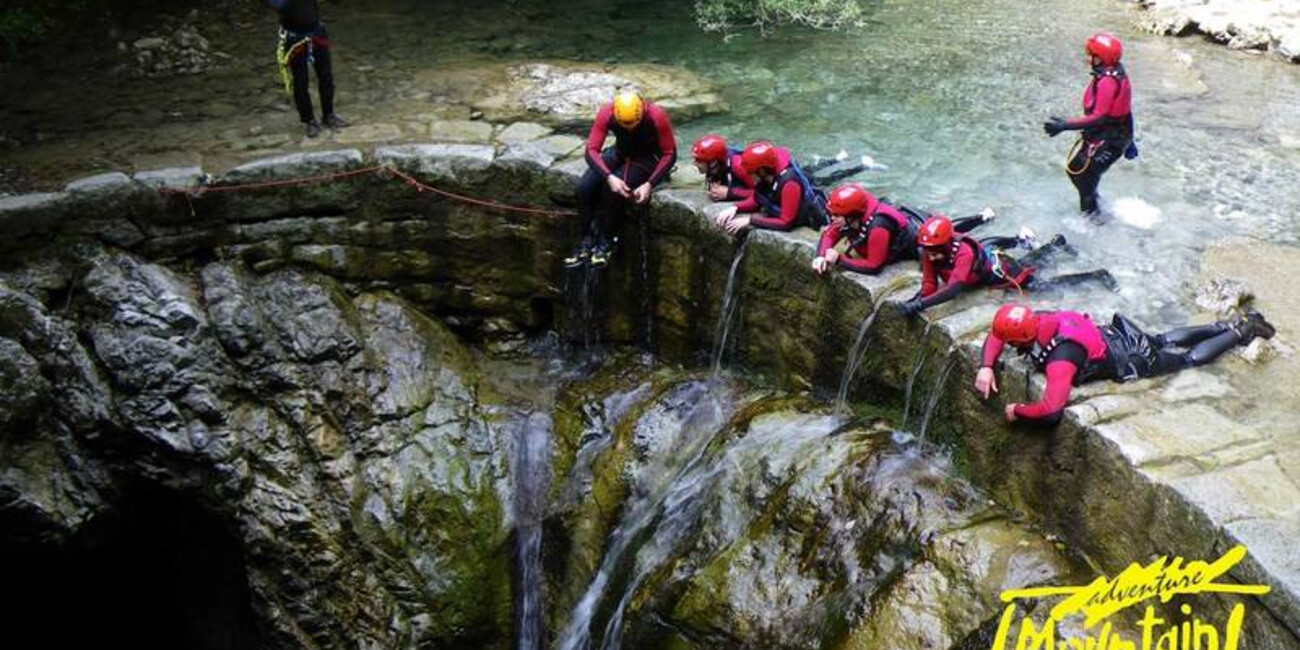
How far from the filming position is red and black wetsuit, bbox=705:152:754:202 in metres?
6.95

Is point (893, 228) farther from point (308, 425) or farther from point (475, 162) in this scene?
point (308, 425)

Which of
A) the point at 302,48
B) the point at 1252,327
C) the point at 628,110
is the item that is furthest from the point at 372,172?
the point at 1252,327

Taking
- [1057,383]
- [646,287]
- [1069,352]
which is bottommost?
[646,287]

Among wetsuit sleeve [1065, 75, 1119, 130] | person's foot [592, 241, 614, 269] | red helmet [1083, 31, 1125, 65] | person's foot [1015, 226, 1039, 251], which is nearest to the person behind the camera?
person's foot [1015, 226, 1039, 251]

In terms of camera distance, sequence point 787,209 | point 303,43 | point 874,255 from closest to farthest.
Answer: point 874,255 → point 787,209 → point 303,43

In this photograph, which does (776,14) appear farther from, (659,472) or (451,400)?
(659,472)

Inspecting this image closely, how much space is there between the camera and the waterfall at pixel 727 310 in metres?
6.96

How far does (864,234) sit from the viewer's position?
247 inches

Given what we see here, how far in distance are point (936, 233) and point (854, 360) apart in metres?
1.06

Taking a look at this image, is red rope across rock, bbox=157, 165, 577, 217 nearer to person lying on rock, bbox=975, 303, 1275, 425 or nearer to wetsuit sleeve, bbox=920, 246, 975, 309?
wetsuit sleeve, bbox=920, 246, 975, 309

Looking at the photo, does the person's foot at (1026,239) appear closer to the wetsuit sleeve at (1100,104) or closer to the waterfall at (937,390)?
the wetsuit sleeve at (1100,104)

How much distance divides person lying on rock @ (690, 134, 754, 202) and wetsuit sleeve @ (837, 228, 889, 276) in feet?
3.45

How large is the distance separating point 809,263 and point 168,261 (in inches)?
186

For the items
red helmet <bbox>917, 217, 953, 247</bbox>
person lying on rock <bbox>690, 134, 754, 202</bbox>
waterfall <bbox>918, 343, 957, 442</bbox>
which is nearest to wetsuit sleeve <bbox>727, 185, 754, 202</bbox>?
person lying on rock <bbox>690, 134, 754, 202</bbox>
